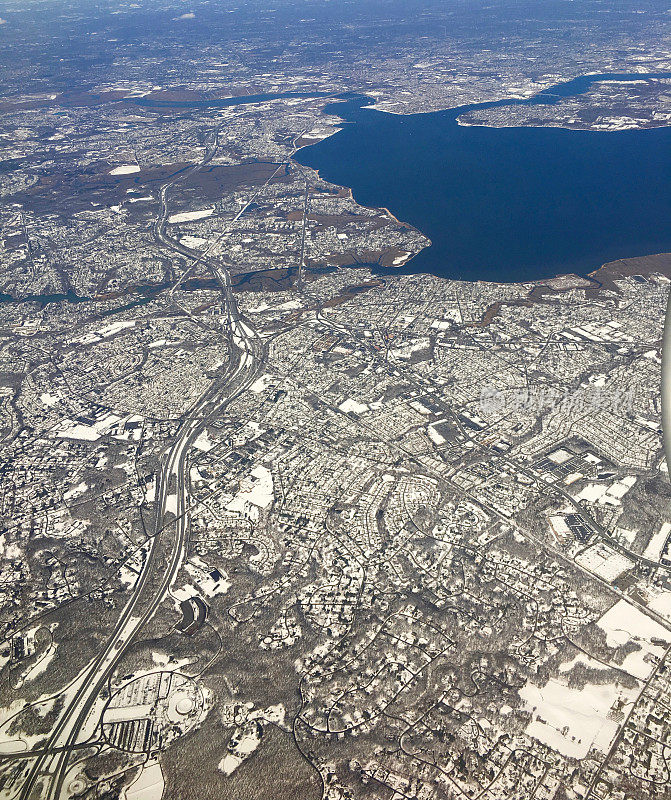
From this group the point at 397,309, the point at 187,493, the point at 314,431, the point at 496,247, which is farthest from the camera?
the point at 496,247

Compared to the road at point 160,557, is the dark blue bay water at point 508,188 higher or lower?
higher

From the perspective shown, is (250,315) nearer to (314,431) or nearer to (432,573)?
(314,431)

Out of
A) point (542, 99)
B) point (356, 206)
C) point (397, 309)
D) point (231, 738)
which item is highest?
point (542, 99)

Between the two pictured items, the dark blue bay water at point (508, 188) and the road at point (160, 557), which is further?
the dark blue bay water at point (508, 188)

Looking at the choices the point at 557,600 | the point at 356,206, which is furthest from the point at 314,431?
the point at 356,206
